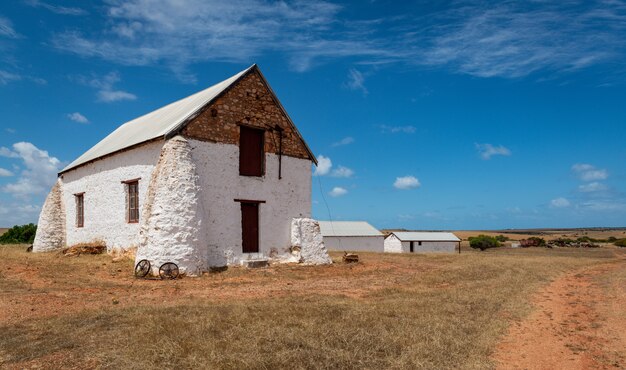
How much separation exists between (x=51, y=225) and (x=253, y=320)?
21.8 m

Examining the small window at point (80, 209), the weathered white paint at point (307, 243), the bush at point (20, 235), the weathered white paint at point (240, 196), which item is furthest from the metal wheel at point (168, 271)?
the bush at point (20, 235)

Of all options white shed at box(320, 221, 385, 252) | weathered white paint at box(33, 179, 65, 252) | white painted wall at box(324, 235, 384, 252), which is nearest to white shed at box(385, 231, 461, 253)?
white shed at box(320, 221, 385, 252)

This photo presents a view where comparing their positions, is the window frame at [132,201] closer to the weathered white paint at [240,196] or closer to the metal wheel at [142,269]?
the weathered white paint at [240,196]

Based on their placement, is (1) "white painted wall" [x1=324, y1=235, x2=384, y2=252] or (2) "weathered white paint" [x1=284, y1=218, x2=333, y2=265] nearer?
(2) "weathered white paint" [x1=284, y1=218, x2=333, y2=265]

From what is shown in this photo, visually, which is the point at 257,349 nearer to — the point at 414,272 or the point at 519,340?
the point at 519,340

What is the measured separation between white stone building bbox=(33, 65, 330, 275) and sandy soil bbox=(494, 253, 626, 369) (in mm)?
10807

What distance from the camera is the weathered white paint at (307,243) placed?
65.3ft

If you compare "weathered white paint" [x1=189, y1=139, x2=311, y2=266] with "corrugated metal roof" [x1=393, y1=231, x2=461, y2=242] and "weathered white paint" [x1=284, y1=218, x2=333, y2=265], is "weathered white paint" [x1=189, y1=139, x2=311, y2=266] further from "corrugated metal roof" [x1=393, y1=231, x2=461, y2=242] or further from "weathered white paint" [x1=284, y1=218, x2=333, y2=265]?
"corrugated metal roof" [x1=393, y1=231, x2=461, y2=242]

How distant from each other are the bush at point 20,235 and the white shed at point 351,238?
29.3 metres

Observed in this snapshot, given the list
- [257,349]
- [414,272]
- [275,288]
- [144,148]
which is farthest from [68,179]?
[257,349]

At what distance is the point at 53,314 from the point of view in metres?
8.91

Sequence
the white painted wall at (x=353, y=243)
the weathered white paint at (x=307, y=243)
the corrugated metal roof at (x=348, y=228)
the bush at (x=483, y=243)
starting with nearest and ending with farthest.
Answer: the weathered white paint at (x=307, y=243), the white painted wall at (x=353, y=243), the corrugated metal roof at (x=348, y=228), the bush at (x=483, y=243)

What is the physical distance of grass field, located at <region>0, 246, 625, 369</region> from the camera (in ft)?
20.2

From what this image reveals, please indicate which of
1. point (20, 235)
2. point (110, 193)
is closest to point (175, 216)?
point (110, 193)
